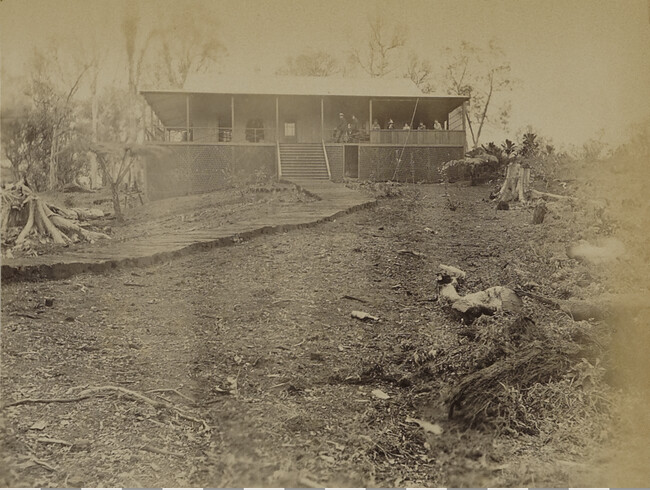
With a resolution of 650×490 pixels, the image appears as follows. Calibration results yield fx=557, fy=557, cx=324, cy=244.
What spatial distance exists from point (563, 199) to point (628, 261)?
0.44 metres

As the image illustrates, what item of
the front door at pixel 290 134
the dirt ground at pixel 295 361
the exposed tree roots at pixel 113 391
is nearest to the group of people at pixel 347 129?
the front door at pixel 290 134

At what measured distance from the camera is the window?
11.1 ft

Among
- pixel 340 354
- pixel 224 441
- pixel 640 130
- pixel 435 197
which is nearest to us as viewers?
pixel 224 441

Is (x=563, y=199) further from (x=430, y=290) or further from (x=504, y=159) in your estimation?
(x=430, y=290)

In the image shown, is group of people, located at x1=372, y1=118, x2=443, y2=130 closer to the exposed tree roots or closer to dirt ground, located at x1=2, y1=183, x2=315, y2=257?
dirt ground, located at x1=2, y1=183, x2=315, y2=257

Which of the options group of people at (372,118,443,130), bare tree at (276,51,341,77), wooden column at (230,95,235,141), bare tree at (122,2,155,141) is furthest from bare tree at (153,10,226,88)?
group of people at (372,118,443,130)


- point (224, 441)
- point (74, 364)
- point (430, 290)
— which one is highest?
point (430, 290)

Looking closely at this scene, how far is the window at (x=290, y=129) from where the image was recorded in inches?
133

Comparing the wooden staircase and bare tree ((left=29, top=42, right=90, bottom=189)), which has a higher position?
bare tree ((left=29, top=42, right=90, bottom=189))

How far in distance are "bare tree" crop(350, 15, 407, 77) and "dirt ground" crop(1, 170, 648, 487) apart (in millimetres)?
745

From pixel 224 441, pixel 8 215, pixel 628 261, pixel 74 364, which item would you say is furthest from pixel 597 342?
pixel 8 215

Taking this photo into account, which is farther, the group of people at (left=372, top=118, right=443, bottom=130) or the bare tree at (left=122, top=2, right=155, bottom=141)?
Result: the group of people at (left=372, top=118, right=443, bottom=130)

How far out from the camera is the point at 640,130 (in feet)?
9.47

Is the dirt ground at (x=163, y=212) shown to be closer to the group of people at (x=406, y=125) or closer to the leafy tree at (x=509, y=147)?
the group of people at (x=406, y=125)
